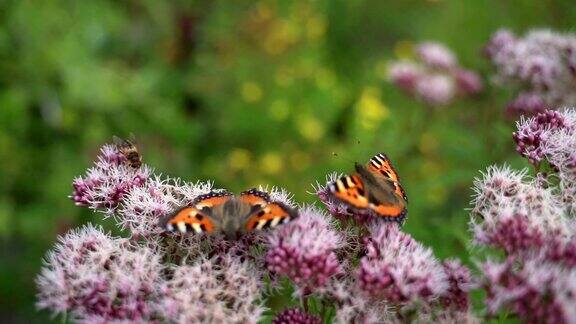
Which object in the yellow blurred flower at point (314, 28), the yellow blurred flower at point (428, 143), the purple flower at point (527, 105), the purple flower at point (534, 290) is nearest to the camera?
the purple flower at point (534, 290)

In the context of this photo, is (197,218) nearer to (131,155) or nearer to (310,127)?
(131,155)

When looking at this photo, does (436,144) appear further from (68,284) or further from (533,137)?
(68,284)

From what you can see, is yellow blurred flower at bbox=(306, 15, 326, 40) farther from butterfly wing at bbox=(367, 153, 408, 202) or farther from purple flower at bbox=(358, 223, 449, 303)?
purple flower at bbox=(358, 223, 449, 303)

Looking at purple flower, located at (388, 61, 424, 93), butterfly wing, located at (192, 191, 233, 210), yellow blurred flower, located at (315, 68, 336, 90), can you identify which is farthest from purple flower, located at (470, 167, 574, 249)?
yellow blurred flower, located at (315, 68, 336, 90)

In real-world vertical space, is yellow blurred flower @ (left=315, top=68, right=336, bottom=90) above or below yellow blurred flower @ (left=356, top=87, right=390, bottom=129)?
above

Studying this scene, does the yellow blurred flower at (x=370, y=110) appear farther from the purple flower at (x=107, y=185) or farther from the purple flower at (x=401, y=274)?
the purple flower at (x=401, y=274)

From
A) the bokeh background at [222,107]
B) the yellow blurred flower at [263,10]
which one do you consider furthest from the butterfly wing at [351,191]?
the yellow blurred flower at [263,10]

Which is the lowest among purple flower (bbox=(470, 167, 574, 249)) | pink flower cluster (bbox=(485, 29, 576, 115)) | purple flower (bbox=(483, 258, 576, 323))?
purple flower (bbox=(483, 258, 576, 323))
